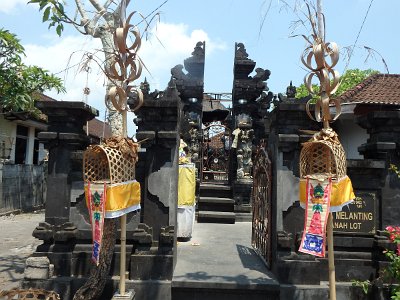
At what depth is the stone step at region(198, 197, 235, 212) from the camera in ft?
42.2

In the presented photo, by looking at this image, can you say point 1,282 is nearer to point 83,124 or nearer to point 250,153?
point 83,124

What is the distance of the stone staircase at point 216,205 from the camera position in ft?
40.0

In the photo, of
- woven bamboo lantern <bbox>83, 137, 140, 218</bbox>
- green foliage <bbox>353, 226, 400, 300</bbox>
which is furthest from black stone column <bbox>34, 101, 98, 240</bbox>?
green foliage <bbox>353, 226, 400, 300</bbox>

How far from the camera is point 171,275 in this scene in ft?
18.6

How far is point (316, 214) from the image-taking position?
415 cm

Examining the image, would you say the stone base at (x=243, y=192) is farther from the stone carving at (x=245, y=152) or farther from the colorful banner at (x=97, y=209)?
the colorful banner at (x=97, y=209)

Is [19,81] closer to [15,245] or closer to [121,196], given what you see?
[15,245]

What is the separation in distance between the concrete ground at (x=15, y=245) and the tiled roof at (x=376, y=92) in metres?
11.7

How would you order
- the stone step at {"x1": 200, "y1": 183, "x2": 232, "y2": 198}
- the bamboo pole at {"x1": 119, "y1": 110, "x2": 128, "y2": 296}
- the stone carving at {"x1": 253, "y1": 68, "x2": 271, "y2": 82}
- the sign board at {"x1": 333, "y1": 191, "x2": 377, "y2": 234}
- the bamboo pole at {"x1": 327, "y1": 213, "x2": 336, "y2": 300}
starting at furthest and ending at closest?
the stone carving at {"x1": 253, "y1": 68, "x2": 271, "y2": 82} → the stone step at {"x1": 200, "y1": 183, "x2": 232, "y2": 198} → the sign board at {"x1": 333, "y1": 191, "x2": 377, "y2": 234} → the bamboo pole at {"x1": 119, "y1": 110, "x2": 128, "y2": 296} → the bamboo pole at {"x1": 327, "y1": 213, "x2": 336, "y2": 300}

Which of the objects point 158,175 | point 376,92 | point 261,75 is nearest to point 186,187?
point 158,175

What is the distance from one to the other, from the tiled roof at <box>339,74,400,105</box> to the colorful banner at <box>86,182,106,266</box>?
37.9 feet

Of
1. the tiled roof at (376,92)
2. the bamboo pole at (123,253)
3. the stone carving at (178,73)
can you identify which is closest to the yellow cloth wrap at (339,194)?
the bamboo pole at (123,253)

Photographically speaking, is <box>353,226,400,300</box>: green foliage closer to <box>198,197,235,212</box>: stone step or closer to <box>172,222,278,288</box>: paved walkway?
<box>172,222,278,288</box>: paved walkway

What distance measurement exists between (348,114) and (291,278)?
10653 mm
